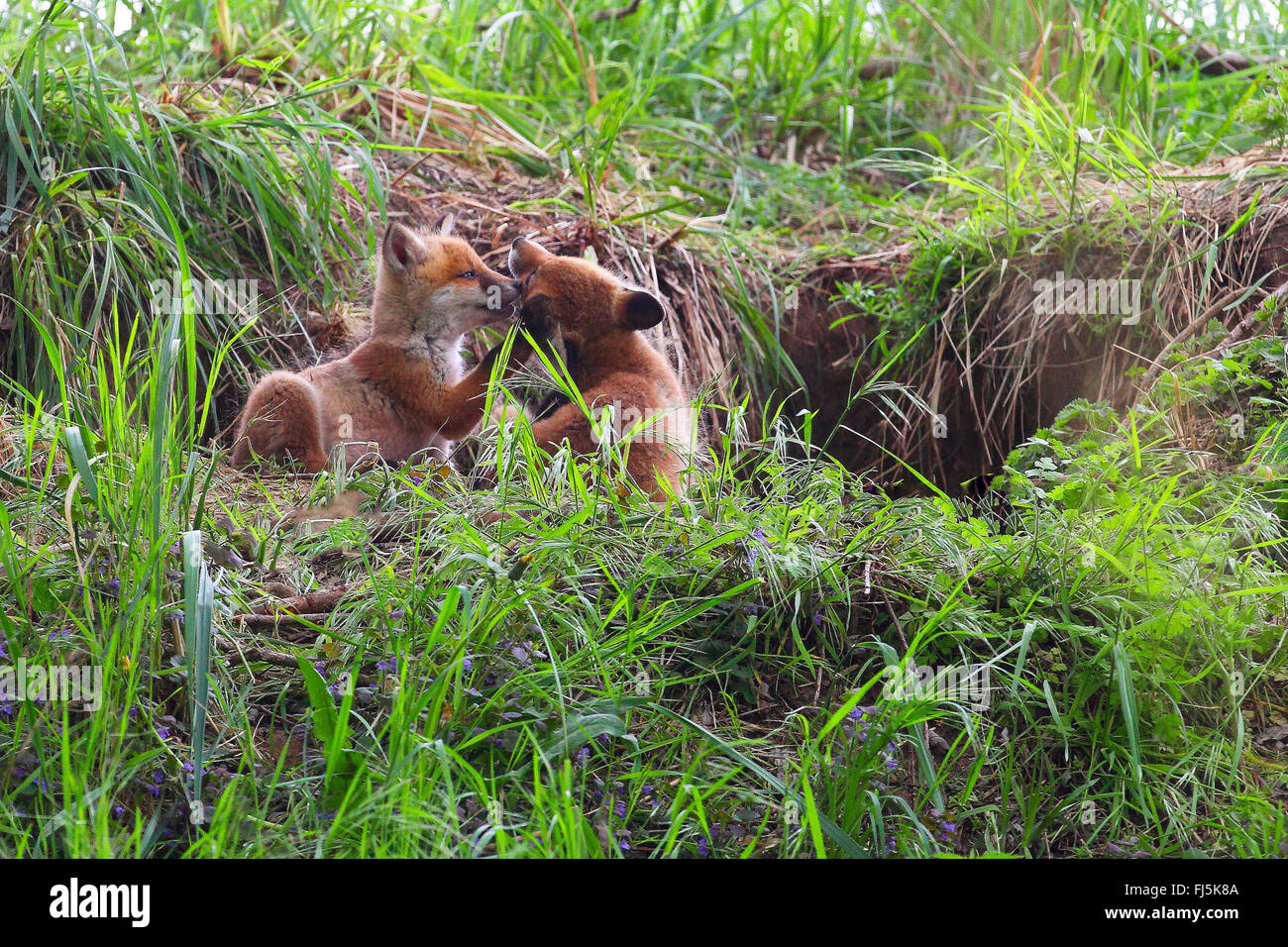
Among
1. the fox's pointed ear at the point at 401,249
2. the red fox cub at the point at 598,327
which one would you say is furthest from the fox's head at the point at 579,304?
the fox's pointed ear at the point at 401,249

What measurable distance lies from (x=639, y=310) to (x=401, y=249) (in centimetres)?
110

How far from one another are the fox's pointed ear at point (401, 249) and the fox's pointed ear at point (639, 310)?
36.4 inches

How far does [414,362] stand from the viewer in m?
4.86

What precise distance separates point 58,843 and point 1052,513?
9.48ft

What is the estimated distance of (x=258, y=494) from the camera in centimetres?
414

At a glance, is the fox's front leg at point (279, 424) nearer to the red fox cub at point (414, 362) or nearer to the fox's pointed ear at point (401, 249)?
the red fox cub at point (414, 362)

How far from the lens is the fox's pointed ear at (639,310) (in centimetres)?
463

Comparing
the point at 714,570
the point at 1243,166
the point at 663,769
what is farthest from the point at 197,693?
the point at 1243,166

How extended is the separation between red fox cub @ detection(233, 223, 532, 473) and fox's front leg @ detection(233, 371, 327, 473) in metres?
0.07

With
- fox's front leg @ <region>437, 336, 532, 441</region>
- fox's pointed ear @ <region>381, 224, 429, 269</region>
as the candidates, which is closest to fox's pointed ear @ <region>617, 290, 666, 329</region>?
fox's front leg @ <region>437, 336, 532, 441</region>

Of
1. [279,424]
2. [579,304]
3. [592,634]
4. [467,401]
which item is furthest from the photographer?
[579,304]

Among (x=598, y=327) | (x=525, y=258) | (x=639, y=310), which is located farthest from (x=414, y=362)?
(x=639, y=310)

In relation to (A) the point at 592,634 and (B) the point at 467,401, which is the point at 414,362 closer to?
(B) the point at 467,401

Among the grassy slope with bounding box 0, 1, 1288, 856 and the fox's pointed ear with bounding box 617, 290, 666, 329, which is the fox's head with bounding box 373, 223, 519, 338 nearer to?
the fox's pointed ear with bounding box 617, 290, 666, 329
